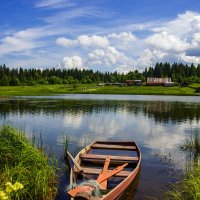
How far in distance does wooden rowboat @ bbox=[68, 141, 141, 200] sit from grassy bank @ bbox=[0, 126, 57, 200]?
1.43 meters

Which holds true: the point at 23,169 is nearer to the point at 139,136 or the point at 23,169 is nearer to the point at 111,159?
the point at 111,159

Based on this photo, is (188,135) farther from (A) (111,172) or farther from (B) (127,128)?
(A) (111,172)

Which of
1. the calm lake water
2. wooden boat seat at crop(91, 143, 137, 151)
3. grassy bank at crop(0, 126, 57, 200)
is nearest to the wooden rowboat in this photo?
wooden boat seat at crop(91, 143, 137, 151)

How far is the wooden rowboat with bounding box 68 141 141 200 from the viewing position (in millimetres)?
15734

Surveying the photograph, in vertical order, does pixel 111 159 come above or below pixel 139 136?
above

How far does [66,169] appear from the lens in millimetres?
23719

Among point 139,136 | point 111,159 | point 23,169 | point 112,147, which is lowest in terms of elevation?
point 139,136

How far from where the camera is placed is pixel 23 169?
1675 centimetres

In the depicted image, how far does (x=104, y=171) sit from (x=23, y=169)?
5.72m

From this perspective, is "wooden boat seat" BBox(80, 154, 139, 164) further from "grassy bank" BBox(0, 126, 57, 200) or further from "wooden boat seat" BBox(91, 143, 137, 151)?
"grassy bank" BBox(0, 126, 57, 200)

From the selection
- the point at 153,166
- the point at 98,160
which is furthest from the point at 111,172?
the point at 153,166

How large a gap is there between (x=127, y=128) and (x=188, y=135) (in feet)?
31.1

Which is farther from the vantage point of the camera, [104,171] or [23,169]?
[104,171]

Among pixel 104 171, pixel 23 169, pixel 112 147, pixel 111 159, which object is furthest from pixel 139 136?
pixel 23 169
